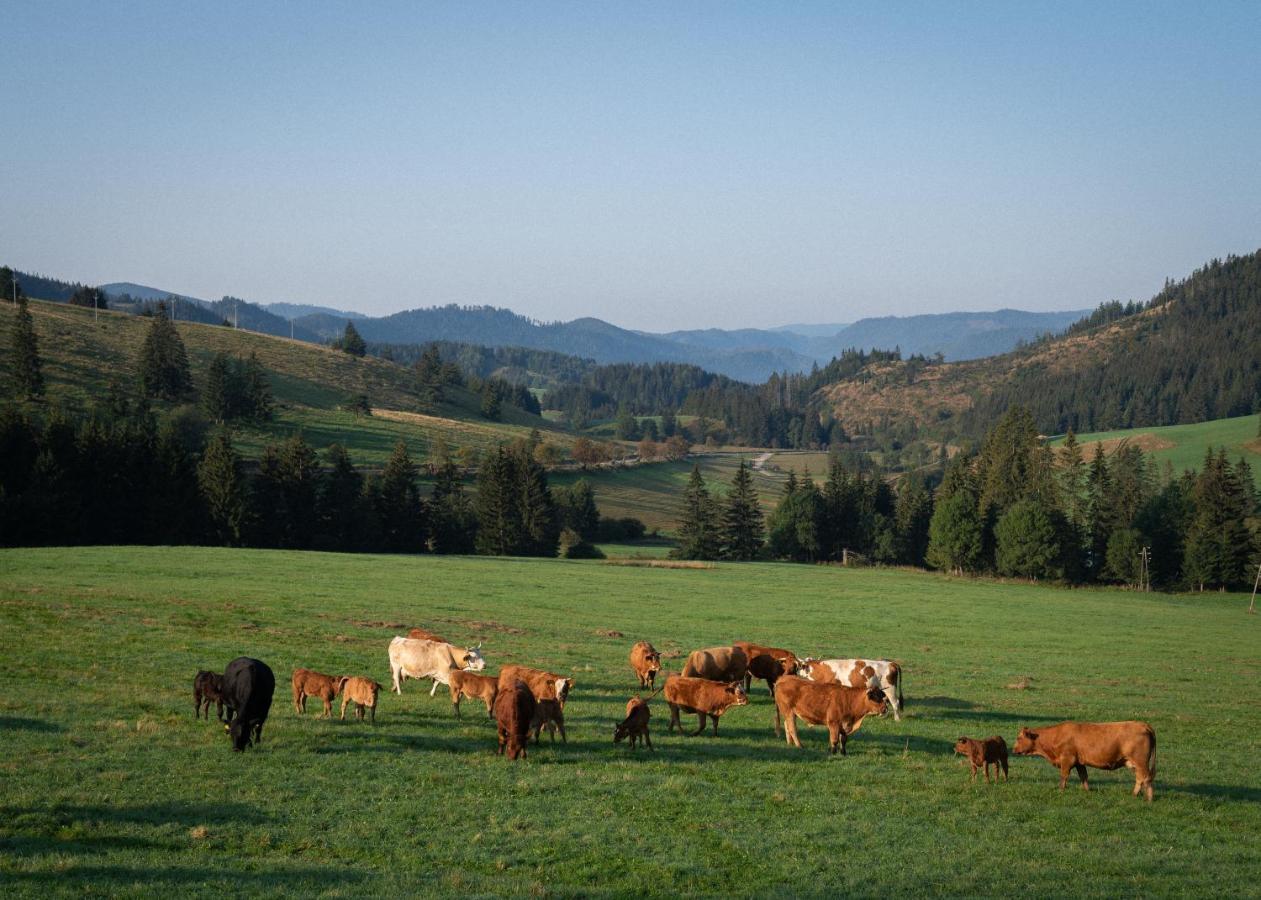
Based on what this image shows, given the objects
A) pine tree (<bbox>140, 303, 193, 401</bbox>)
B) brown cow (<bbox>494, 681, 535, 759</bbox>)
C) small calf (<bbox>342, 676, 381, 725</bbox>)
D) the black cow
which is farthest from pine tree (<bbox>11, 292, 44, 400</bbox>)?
brown cow (<bbox>494, 681, 535, 759</bbox>)

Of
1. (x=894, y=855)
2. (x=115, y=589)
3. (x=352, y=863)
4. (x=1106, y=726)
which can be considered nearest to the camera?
(x=352, y=863)

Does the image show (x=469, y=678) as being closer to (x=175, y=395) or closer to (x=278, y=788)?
(x=278, y=788)

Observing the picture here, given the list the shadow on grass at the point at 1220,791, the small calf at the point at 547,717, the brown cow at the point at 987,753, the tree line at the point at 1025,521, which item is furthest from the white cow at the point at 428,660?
the tree line at the point at 1025,521

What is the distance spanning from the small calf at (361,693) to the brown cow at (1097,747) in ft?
40.5

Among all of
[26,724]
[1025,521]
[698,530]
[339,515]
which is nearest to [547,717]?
[26,724]

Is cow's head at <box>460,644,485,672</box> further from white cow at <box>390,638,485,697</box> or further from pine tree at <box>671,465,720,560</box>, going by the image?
pine tree at <box>671,465,720,560</box>

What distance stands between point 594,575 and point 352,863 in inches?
1785

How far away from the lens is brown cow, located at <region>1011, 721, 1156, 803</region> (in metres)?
15.0

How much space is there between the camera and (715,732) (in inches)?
727

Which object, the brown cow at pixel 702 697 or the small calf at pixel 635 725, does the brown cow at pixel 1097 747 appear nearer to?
the brown cow at pixel 702 697

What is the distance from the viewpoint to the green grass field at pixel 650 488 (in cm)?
12600

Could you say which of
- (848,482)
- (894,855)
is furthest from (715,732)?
(848,482)

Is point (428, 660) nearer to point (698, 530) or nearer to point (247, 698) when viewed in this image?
point (247, 698)

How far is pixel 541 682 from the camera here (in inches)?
728
